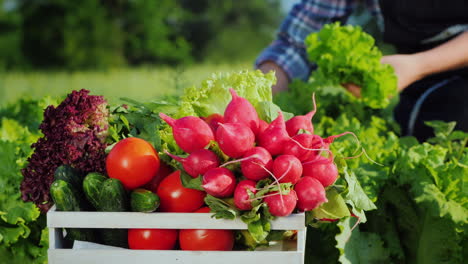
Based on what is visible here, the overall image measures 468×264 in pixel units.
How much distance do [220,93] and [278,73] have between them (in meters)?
1.89

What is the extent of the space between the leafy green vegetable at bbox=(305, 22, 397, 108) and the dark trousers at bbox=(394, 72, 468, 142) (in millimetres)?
510

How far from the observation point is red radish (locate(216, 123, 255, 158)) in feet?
5.89

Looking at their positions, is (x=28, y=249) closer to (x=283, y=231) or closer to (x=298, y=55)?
(x=283, y=231)

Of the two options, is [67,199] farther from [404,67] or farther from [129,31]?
[129,31]

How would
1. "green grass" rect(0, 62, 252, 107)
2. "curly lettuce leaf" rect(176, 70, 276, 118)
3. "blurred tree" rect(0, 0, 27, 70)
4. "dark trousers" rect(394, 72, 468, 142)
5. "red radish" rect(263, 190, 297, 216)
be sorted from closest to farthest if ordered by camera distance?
1. "red radish" rect(263, 190, 297, 216)
2. "curly lettuce leaf" rect(176, 70, 276, 118)
3. "dark trousers" rect(394, 72, 468, 142)
4. "green grass" rect(0, 62, 252, 107)
5. "blurred tree" rect(0, 0, 27, 70)

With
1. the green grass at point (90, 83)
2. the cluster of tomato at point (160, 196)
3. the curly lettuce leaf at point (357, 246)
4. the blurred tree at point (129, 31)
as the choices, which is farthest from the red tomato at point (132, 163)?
the blurred tree at point (129, 31)

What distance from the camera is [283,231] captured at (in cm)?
193

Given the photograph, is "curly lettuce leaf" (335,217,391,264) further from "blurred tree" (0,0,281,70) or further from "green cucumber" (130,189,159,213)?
"blurred tree" (0,0,281,70)

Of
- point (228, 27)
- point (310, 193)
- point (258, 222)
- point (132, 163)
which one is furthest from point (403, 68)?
point (228, 27)

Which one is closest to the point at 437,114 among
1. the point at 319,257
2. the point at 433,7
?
the point at 433,7

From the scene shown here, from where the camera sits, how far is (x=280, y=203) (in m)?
1.77

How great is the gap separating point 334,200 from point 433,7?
85.3 inches

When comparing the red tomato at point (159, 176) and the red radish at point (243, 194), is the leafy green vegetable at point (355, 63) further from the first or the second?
the red radish at point (243, 194)

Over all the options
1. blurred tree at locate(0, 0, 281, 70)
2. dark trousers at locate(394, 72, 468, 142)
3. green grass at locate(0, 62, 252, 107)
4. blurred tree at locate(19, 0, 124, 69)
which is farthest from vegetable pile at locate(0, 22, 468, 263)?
blurred tree at locate(19, 0, 124, 69)
